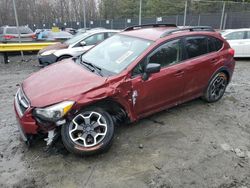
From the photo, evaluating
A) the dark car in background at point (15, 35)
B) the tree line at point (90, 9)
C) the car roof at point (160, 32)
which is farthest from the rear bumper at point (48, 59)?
the tree line at point (90, 9)

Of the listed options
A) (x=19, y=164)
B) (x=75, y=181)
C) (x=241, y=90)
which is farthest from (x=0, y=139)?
(x=241, y=90)

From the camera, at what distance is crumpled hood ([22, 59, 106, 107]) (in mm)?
3060

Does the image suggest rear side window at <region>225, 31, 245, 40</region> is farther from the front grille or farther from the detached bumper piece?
the front grille

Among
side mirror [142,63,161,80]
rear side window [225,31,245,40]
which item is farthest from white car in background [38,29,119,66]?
rear side window [225,31,245,40]

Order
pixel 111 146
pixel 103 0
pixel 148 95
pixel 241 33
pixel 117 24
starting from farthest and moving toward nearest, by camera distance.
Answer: pixel 103 0 < pixel 117 24 < pixel 241 33 < pixel 148 95 < pixel 111 146

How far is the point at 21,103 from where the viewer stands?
329 cm

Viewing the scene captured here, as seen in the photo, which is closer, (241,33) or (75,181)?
(75,181)

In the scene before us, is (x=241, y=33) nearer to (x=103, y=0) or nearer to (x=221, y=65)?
(x=221, y=65)

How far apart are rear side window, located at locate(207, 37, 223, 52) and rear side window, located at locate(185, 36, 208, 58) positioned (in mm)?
128

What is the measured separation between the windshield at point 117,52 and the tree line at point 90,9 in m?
18.6

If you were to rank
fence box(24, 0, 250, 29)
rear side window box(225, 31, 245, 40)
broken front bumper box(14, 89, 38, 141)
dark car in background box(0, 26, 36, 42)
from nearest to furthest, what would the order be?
broken front bumper box(14, 89, 38, 141)
rear side window box(225, 31, 245, 40)
dark car in background box(0, 26, 36, 42)
fence box(24, 0, 250, 29)

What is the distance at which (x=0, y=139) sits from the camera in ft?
12.2

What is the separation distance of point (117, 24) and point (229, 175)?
26.5 meters

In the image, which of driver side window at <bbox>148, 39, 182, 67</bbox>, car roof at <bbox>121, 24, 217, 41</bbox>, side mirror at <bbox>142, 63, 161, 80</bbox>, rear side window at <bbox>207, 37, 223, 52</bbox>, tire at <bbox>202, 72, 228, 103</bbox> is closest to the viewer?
side mirror at <bbox>142, 63, 161, 80</bbox>
